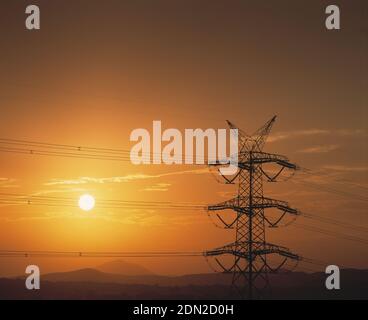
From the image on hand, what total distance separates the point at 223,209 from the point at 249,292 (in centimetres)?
854
